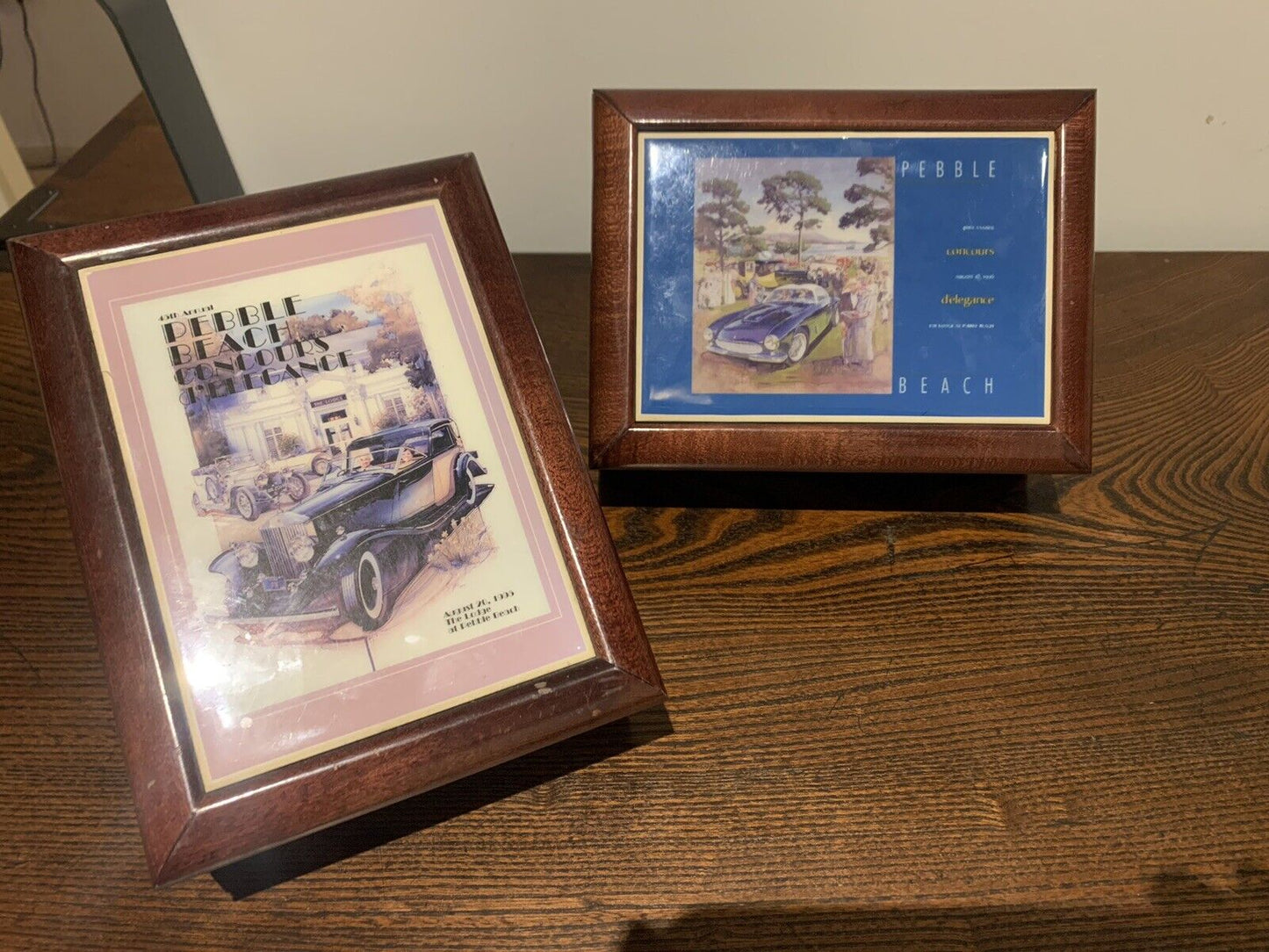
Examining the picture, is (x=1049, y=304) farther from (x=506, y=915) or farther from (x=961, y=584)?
(x=506, y=915)

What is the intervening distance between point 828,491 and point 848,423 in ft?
0.32

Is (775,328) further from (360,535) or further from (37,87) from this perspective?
(37,87)

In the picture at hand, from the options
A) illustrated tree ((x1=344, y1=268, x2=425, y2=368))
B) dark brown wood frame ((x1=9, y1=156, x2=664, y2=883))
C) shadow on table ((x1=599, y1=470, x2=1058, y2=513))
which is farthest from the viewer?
shadow on table ((x1=599, y1=470, x2=1058, y2=513))

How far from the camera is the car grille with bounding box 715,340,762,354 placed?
0.64 m

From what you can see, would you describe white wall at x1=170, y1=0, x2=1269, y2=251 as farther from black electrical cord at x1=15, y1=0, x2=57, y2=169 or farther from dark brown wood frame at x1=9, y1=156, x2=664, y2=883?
dark brown wood frame at x1=9, y1=156, x2=664, y2=883

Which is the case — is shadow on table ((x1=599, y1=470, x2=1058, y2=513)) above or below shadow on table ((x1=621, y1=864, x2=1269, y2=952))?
above

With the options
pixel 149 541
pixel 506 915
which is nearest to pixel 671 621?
pixel 506 915

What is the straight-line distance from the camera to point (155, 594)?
1.68ft

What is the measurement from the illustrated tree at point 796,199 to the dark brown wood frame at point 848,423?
0.12 ft

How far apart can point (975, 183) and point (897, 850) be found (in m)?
0.48

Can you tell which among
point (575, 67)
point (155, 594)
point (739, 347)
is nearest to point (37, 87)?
point (575, 67)

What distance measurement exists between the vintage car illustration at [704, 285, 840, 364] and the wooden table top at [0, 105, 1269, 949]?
0.43 ft

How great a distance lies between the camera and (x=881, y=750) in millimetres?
593

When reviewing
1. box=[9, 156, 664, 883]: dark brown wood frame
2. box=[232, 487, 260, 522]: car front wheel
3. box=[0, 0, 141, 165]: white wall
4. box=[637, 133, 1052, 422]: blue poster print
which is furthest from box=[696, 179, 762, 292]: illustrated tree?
box=[0, 0, 141, 165]: white wall
